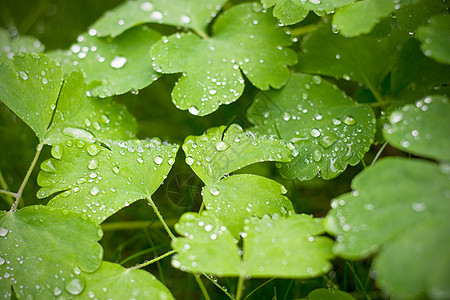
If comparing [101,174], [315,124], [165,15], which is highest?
[165,15]

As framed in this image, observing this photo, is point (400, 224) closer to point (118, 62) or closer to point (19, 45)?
point (118, 62)

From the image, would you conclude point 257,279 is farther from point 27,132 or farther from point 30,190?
point 27,132

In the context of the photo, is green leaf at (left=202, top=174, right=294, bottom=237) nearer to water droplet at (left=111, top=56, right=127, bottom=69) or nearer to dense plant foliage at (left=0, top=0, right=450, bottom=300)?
dense plant foliage at (left=0, top=0, right=450, bottom=300)

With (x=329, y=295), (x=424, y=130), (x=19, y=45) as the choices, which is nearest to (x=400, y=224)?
(x=424, y=130)

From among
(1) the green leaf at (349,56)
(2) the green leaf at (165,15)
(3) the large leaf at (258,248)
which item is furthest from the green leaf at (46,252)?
(1) the green leaf at (349,56)

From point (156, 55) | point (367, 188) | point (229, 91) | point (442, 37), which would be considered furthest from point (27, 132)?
point (442, 37)

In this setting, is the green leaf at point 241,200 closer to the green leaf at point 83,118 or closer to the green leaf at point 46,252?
the green leaf at point 46,252

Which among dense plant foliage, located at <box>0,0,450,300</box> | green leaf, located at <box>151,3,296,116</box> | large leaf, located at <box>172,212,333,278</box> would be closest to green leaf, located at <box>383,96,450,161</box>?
dense plant foliage, located at <box>0,0,450,300</box>
